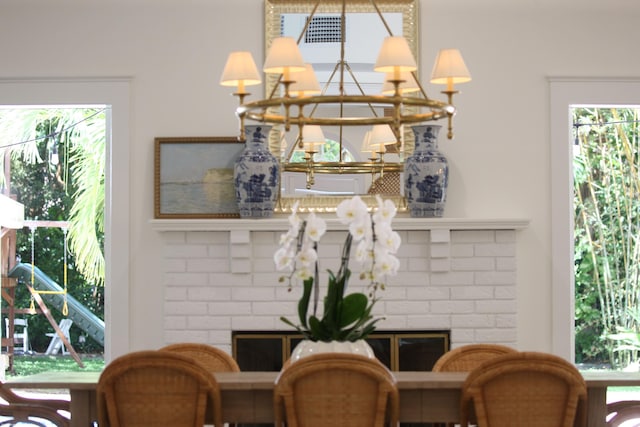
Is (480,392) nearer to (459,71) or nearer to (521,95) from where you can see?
(459,71)

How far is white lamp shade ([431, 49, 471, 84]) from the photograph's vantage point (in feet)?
10.9

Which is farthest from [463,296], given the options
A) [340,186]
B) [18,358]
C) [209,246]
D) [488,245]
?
[18,358]

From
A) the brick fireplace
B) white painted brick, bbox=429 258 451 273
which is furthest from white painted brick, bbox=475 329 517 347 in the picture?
white painted brick, bbox=429 258 451 273

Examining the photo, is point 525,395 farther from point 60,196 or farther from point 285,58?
point 60,196

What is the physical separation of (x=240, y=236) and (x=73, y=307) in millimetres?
2383

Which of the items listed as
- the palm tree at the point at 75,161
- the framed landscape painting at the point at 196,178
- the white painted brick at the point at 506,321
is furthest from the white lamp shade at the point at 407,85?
the palm tree at the point at 75,161

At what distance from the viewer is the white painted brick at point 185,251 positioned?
16.9ft

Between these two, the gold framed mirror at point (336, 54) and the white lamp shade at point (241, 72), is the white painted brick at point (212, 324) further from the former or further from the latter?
the white lamp shade at point (241, 72)

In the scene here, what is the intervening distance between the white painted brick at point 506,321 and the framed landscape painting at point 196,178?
151cm

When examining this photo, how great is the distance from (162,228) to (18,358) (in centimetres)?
243

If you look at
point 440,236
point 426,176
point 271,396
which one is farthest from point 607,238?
point 271,396

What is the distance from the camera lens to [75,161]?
7.13 metres

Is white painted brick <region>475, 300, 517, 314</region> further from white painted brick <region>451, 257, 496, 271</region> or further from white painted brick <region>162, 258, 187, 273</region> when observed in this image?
white painted brick <region>162, 258, 187, 273</region>

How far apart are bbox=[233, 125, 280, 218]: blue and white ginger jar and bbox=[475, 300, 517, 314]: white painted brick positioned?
1230 mm
